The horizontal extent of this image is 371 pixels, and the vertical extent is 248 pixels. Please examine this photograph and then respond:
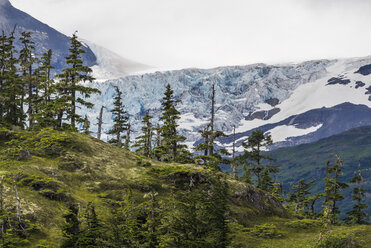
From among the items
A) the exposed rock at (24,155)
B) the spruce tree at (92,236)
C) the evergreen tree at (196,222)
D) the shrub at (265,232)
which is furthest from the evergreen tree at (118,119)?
the spruce tree at (92,236)

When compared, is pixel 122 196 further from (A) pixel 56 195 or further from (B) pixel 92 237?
(B) pixel 92 237

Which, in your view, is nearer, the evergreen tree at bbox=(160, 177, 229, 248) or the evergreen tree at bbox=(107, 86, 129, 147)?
the evergreen tree at bbox=(160, 177, 229, 248)

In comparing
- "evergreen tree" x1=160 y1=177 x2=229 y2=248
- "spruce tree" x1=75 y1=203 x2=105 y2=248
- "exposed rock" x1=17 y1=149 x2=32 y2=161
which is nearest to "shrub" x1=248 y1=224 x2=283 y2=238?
"evergreen tree" x1=160 y1=177 x2=229 y2=248

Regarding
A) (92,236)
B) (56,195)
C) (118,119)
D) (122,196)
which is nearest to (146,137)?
(118,119)

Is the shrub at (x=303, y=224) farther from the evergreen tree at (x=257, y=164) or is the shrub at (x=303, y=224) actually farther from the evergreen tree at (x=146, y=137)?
the evergreen tree at (x=146, y=137)

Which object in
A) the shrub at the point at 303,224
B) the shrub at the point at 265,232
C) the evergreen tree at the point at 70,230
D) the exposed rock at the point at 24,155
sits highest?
the exposed rock at the point at 24,155

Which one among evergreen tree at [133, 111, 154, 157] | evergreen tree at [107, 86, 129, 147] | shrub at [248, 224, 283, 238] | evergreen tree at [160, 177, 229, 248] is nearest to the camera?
evergreen tree at [160, 177, 229, 248]

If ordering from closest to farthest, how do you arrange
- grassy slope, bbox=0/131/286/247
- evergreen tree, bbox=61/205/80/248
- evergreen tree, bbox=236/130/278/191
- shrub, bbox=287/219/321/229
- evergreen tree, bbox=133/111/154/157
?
1. evergreen tree, bbox=61/205/80/248
2. grassy slope, bbox=0/131/286/247
3. shrub, bbox=287/219/321/229
4. evergreen tree, bbox=236/130/278/191
5. evergreen tree, bbox=133/111/154/157

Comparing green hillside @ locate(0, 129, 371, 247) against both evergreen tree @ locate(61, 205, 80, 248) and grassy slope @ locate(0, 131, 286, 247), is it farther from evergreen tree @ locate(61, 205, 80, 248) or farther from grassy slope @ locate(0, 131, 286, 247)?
evergreen tree @ locate(61, 205, 80, 248)

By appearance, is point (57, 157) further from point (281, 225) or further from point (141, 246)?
point (281, 225)

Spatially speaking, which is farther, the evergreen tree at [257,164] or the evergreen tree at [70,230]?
the evergreen tree at [257,164]

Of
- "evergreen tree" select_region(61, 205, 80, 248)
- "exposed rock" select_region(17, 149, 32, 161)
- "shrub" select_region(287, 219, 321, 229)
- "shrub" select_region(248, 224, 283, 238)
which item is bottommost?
"shrub" select_region(287, 219, 321, 229)

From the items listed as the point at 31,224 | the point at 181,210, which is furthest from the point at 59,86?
the point at 181,210

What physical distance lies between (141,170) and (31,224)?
14.2m
